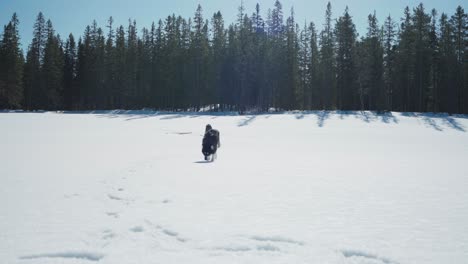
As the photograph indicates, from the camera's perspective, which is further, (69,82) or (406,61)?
(69,82)

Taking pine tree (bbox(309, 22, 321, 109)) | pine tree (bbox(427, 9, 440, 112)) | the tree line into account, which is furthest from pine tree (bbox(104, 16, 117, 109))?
pine tree (bbox(427, 9, 440, 112))

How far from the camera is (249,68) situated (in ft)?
182

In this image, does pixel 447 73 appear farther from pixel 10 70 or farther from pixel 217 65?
pixel 10 70

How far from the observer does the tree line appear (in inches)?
1956

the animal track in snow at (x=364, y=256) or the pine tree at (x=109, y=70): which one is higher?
the pine tree at (x=109, y=70)

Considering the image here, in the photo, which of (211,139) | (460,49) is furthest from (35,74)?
(460,49)

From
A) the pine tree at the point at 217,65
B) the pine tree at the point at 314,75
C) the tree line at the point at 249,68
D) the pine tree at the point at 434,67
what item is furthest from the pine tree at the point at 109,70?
Answer: the pine tree at the point at 434,67

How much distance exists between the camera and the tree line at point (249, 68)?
49688mm

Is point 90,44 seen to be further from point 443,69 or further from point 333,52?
point 443,69

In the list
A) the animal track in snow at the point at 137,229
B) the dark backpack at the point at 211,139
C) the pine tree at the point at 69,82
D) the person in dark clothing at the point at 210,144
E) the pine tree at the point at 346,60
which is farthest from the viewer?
the pine tree at the point at 69,82

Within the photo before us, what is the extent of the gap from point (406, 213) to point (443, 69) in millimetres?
51833

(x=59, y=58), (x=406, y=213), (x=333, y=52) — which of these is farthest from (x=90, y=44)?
(x=406, y=213)

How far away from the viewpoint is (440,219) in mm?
5922

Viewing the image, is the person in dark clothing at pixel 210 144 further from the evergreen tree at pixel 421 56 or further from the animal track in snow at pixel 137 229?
the evergreen tree at pixel 421 56
